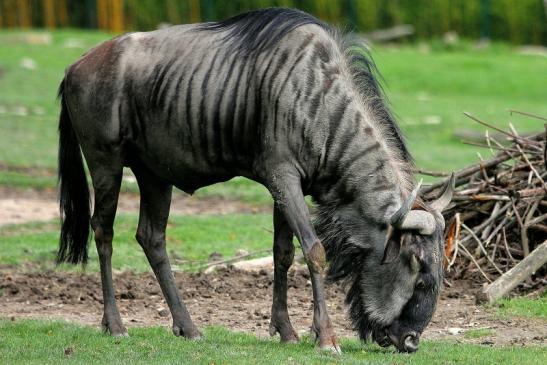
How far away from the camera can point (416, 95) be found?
96.4 feet

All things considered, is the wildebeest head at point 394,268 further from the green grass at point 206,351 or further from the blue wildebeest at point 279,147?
the green grass at point 206,351

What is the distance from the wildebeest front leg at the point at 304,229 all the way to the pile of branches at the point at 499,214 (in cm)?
257

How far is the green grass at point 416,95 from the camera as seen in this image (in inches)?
751

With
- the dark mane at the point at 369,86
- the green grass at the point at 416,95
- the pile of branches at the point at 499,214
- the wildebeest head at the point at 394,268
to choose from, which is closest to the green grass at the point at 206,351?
the wildebeest head at the point at 394,268

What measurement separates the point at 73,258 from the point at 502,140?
37.8ft

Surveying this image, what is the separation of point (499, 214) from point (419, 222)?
3389 millimetres

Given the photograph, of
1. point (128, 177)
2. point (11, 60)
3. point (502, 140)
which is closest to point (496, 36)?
point (11, 60)

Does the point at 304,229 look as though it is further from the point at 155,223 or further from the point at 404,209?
the point at 155,223

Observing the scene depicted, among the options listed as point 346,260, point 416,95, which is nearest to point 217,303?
point 346,260

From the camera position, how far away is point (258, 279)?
1062 centimetres

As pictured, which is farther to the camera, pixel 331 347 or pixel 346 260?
pixel 346 260

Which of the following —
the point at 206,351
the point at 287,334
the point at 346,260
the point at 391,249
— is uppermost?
the point at 391,249

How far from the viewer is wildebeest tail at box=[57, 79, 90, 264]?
30.4 feet

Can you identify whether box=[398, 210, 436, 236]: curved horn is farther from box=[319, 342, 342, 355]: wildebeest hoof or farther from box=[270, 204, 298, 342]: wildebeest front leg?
box=[270, 204, 298, 342]: wildebeest front leg
